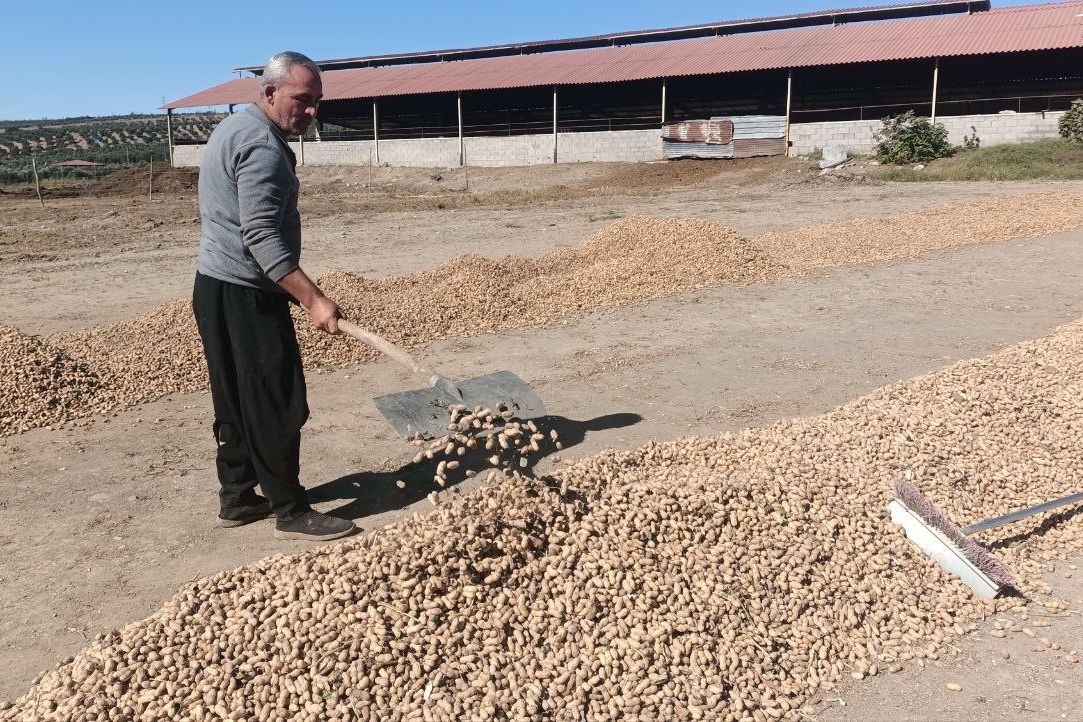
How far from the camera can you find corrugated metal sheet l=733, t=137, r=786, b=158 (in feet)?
75.9

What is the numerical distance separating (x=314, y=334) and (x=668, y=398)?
275cm

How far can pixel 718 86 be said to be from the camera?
1036 inches

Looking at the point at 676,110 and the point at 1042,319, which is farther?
the point at 676,110

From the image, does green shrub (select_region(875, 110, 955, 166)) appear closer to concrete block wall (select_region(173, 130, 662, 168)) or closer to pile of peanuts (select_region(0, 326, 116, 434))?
concrete block wall (select_region(173, 130, 662, 168))

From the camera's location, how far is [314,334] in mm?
6227

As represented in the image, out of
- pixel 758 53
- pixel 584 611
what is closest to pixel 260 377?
pixel 584 611

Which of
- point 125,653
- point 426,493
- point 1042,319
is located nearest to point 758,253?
point 1042,319

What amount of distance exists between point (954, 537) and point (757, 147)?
71.2ft

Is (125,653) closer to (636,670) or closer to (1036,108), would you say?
(636,670)

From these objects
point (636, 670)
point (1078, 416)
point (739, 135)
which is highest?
point (739, 135)

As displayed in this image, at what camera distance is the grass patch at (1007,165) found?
16594 millimetres

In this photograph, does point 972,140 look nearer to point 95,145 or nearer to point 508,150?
point 508,150

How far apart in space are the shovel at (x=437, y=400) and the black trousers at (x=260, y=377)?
0.94ft

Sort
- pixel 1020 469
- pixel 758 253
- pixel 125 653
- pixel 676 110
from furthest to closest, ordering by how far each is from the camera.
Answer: pixel 676 110
pixel 758 253
pixel 1020 469
pixel 125 653
